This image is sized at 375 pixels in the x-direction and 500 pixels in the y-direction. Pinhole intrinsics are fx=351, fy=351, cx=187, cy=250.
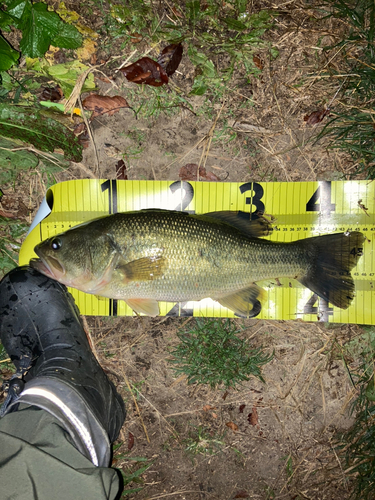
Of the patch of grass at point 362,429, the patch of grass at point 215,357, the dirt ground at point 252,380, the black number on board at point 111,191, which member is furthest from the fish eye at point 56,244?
the patch of grass at point 362,429

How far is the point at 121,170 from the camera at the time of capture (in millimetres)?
3650

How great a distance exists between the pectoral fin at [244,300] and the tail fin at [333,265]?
1.41ft

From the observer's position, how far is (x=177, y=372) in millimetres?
3666

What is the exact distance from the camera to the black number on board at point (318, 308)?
141 inches

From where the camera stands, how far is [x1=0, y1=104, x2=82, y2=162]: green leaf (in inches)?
133

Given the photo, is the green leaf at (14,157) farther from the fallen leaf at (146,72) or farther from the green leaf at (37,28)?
the fallen leaf at (146,72)

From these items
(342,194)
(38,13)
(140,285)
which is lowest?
(140,285)

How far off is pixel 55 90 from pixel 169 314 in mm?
2574

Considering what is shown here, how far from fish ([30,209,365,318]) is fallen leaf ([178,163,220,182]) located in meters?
0.50

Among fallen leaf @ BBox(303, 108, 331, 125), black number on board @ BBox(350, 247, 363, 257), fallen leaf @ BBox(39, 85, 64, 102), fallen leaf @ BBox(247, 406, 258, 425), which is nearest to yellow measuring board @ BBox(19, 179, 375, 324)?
black number on board @ BBox(350, 247, 363, 257)

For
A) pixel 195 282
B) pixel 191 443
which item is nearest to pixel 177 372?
pixel 191 443

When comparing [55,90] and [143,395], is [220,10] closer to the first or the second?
[55,90]

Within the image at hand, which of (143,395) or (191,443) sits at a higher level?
(143,395)

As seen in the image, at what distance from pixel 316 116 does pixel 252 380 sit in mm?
2836
